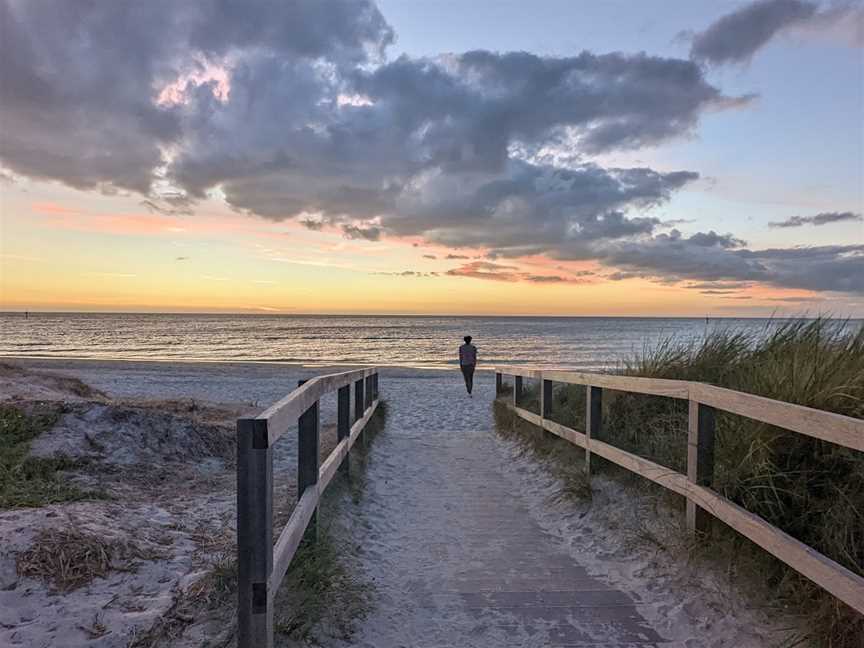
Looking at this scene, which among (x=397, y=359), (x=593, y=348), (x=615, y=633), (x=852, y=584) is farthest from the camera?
(x=593, y=348)

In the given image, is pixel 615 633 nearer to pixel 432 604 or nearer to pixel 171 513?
pixel 432 604

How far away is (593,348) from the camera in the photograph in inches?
1930

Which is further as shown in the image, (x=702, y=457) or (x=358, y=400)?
(x=358, y=400)

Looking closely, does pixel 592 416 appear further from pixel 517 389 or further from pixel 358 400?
pixel 517 389

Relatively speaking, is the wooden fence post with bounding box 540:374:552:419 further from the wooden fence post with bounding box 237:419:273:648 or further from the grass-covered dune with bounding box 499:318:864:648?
the wooden fence post with bounding box 237:419:273:648

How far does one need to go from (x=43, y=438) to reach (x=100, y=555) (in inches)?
143

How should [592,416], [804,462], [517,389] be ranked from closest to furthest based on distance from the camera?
[804,462]
[592,416]
[517,389]

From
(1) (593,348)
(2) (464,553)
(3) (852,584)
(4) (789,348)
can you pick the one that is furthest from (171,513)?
(1) (593,348)

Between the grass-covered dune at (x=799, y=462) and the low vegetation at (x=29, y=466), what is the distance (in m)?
4.95

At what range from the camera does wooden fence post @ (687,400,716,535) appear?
4020 millimetres

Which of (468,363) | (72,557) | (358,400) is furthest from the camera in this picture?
(468,363)

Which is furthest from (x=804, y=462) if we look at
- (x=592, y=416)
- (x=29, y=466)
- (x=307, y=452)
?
(x=29, y=466)

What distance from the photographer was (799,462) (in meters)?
3.66

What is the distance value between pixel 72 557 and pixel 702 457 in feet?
13.4
